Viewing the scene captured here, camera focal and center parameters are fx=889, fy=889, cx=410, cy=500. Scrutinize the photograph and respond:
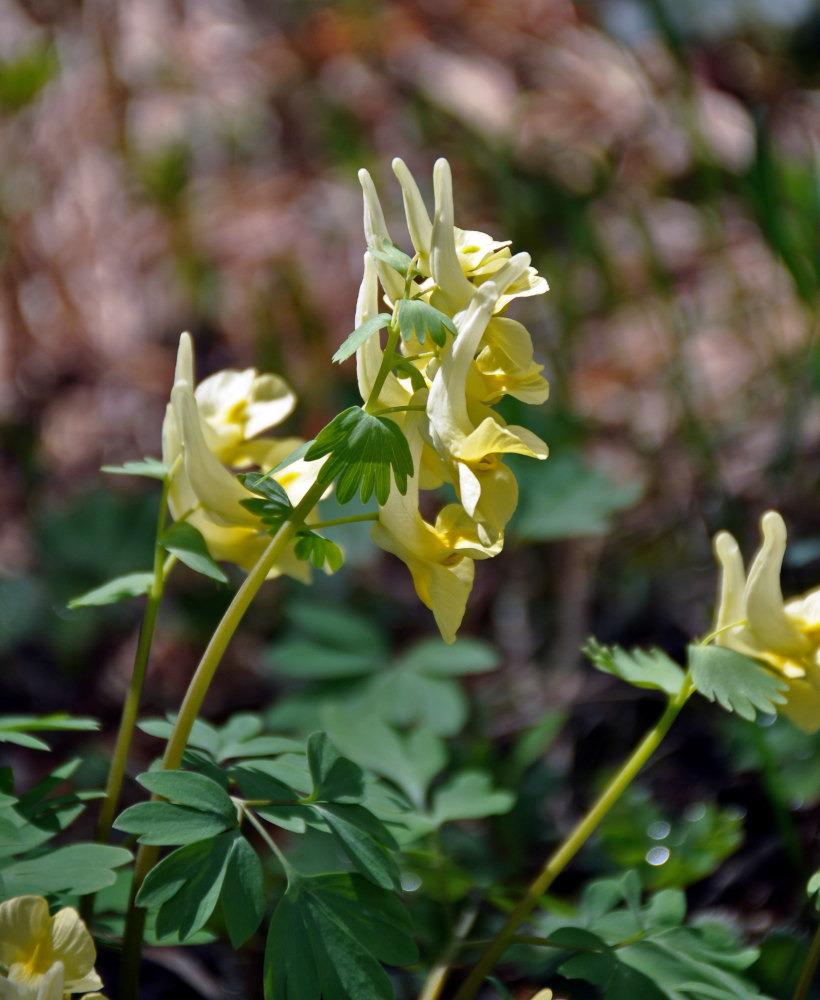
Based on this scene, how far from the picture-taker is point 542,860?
1.45 m

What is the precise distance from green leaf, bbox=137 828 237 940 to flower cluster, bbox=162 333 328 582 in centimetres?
24

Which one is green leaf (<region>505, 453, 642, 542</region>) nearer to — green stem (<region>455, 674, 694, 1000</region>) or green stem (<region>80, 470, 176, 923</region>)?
green stem (<region>455, 674, 694, 1000</region>)

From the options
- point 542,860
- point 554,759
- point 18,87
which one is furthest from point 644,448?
point 18,87

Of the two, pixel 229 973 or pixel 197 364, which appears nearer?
pixel 229 973

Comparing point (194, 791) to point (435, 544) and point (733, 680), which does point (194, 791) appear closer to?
point (435, 544)

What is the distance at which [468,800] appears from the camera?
3.39 feet

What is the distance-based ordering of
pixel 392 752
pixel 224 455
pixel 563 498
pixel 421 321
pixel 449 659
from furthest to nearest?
pixel 563 498 → pixel 449 659 → pixel 392 752 → pixel 224 455 → pixel 421 321

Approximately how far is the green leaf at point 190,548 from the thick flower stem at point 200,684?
0.10 ft

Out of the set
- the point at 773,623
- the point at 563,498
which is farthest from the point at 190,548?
the point at 563,498

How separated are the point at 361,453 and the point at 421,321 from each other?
0.35 feet

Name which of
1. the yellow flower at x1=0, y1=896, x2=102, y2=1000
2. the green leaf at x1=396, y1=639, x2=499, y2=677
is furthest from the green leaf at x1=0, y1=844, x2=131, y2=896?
the green leaf at x1=396, y1=639, x2=499, y2=677

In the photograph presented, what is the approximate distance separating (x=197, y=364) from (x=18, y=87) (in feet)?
3.09

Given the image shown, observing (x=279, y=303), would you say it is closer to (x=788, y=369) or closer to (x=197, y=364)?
(x=197, y=364)

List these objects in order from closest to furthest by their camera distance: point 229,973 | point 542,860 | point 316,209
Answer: point 229,973 < point 542,860 < point 316,209
